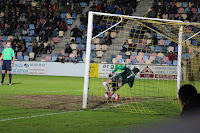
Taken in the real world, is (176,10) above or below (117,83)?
above

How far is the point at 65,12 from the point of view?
29812 mm

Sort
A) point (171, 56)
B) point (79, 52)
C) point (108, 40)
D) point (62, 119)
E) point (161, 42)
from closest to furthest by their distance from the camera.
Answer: point (62, 119), point (171, 56), point (161, 42), point (108, 40), point (79, 52)

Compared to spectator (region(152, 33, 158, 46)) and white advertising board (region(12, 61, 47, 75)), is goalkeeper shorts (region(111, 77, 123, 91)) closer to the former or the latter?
spectator (region(152, 33, 158, 46))

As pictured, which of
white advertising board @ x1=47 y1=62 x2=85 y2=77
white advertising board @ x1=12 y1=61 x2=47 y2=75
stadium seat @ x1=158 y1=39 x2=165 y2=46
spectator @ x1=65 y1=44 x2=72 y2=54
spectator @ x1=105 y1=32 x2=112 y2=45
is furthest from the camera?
spectator @ x1=65 y1=44 x2=72 y2=54

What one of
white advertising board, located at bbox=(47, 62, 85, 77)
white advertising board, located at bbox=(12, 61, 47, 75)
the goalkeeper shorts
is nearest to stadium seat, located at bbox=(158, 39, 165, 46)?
white advertising board, located at bbox=(47, 62, 85, 77)

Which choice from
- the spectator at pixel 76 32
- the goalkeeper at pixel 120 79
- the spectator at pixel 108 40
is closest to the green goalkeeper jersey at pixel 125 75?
the goalkeeper at pixel 120 79

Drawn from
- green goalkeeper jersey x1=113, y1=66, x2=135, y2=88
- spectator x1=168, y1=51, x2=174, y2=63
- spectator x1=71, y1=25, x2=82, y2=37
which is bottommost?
green goalkeeper jersey x1=113, y1=66, x2=135, y2=88

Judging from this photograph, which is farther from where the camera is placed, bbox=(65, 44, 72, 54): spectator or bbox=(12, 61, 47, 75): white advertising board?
bbox=(65, 44, 72, 54): spectator

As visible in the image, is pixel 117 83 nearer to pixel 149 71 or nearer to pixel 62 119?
pixel 62 119

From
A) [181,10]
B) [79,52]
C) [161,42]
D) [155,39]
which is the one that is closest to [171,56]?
[161,42]

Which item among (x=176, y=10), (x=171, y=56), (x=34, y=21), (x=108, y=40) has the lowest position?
(x=171, y=56)

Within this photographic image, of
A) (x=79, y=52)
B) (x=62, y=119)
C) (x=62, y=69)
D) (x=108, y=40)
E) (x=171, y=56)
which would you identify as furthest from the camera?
(x=79, y=52)

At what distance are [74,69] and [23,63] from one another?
14.3 ft

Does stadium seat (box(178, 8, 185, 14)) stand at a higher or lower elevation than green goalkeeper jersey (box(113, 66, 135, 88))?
higher
